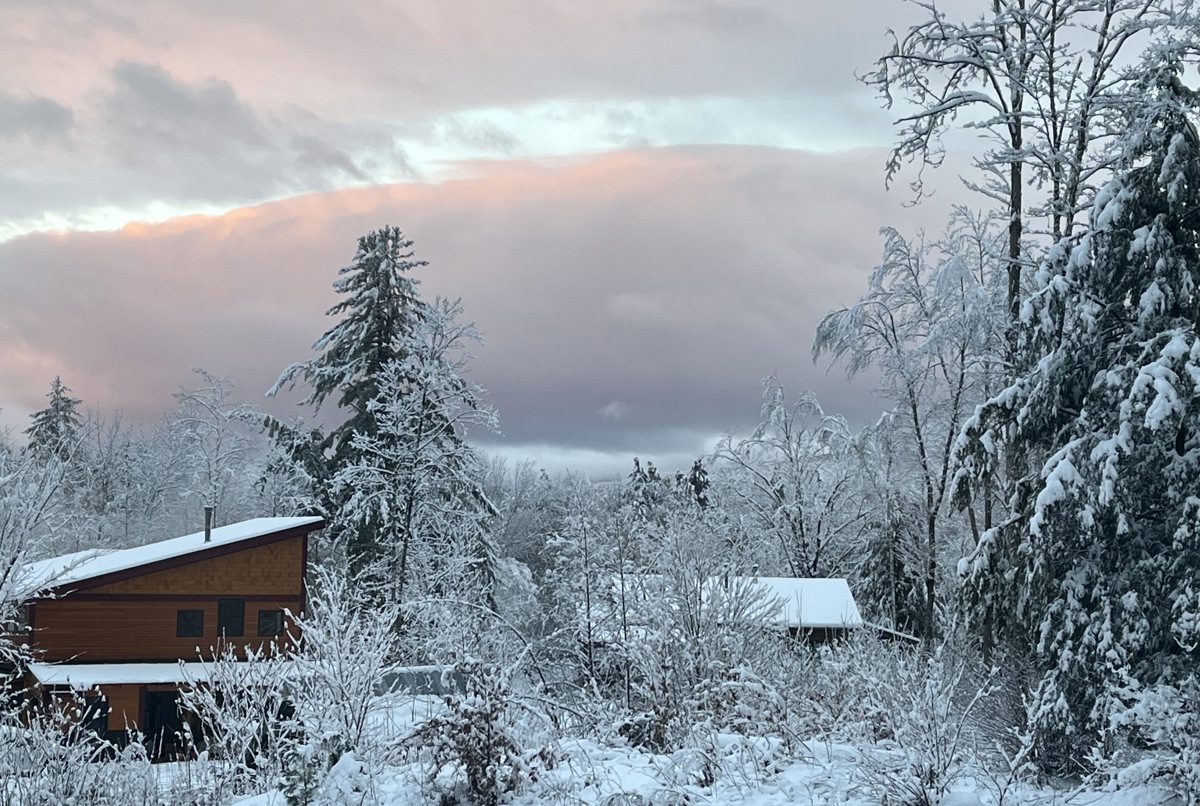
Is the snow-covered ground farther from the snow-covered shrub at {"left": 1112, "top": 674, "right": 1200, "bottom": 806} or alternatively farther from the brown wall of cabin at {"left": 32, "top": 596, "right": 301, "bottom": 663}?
the brown wall of cabin at {"left": 32, "top": 596, "right": 301, "bottom": 663}

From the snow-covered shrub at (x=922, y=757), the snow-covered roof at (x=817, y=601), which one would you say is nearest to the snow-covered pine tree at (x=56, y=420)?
the snow-covered roof at (x=817, y=601)

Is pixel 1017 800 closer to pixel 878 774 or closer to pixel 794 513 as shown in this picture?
pixel 878 774

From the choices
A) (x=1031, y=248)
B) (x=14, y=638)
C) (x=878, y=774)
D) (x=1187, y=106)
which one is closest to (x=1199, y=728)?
(x=878, y=774)

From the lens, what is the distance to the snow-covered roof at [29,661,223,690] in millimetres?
23203

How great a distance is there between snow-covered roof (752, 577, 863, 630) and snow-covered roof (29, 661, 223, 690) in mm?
14293

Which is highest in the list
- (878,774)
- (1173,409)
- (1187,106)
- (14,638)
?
(1187,106)

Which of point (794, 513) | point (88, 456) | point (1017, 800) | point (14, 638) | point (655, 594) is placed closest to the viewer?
point (1017, 800)

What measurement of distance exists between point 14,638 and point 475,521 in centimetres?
1174

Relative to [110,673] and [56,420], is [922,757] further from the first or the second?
[56,420]

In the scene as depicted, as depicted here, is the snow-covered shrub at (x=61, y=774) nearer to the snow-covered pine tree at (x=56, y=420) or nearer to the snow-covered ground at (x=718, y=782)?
the snow-covered ground at (x=718, y=782)

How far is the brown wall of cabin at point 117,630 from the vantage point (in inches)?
990

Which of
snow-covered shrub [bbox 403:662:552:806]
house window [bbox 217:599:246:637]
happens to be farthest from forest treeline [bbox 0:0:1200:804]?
house window [bbox 217:599:246:637]

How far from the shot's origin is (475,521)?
96.8 ft

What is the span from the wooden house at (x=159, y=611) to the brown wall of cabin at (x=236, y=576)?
25 mm
